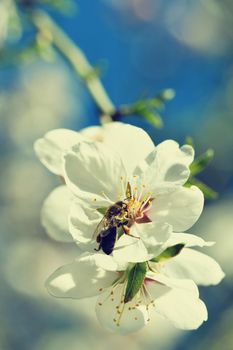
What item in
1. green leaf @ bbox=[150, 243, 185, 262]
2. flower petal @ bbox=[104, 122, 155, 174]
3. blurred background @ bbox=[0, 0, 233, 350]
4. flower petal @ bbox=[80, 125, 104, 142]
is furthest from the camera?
blurred background @ bbox=[0, 0, 233, 350]

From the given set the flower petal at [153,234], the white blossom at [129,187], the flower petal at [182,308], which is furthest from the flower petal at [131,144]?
the flower petal at [182,308]

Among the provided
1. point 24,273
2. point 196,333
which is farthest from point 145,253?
point 24,273

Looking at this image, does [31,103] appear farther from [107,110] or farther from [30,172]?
[107,110]

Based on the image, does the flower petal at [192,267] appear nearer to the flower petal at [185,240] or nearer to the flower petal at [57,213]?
the flower petal at [185,240]

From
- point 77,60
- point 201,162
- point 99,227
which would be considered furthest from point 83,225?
point 77,60

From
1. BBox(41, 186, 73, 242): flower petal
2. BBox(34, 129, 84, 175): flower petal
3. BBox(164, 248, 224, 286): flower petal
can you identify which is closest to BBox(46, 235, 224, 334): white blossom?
BBox(164, 248, 224, 286): flower petal

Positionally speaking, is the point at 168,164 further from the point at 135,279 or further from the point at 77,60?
the point at 77,60

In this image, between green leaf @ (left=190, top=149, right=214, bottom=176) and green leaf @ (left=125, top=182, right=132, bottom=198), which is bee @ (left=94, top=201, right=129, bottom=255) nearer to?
green leaf @ (left=125, top=182, right=132, bottom=198)
